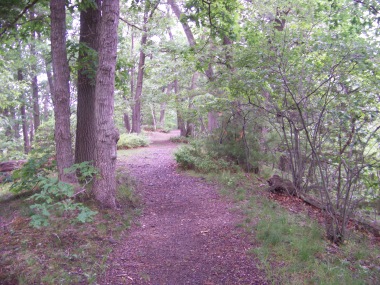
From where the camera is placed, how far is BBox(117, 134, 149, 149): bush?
16.4 meters

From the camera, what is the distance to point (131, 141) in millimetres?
16750

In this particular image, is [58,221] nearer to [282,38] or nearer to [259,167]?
[282,38]

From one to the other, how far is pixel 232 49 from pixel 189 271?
625 cm

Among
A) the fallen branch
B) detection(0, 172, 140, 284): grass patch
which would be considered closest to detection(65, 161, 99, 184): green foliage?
detection(0, 172, 140, 284): grass patch

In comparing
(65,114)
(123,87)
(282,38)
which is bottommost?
(65,114)

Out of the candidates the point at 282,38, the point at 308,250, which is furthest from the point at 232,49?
the point at 308,250

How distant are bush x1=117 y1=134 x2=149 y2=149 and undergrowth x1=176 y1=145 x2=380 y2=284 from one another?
1036 cm

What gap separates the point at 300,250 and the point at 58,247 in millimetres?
3389

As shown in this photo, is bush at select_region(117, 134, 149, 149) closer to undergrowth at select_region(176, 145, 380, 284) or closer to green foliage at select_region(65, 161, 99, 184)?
undergrowth at select_region(176, 145, 380, 284)

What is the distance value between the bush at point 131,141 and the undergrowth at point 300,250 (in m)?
10.4

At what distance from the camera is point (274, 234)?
4883mm

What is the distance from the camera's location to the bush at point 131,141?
53.7 feet

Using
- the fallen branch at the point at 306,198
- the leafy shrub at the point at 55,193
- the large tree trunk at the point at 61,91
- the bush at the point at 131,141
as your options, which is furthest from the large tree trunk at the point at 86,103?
the bush at the point at 131,141

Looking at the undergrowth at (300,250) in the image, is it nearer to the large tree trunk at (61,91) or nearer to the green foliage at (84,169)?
the green foliage at (84,169)
